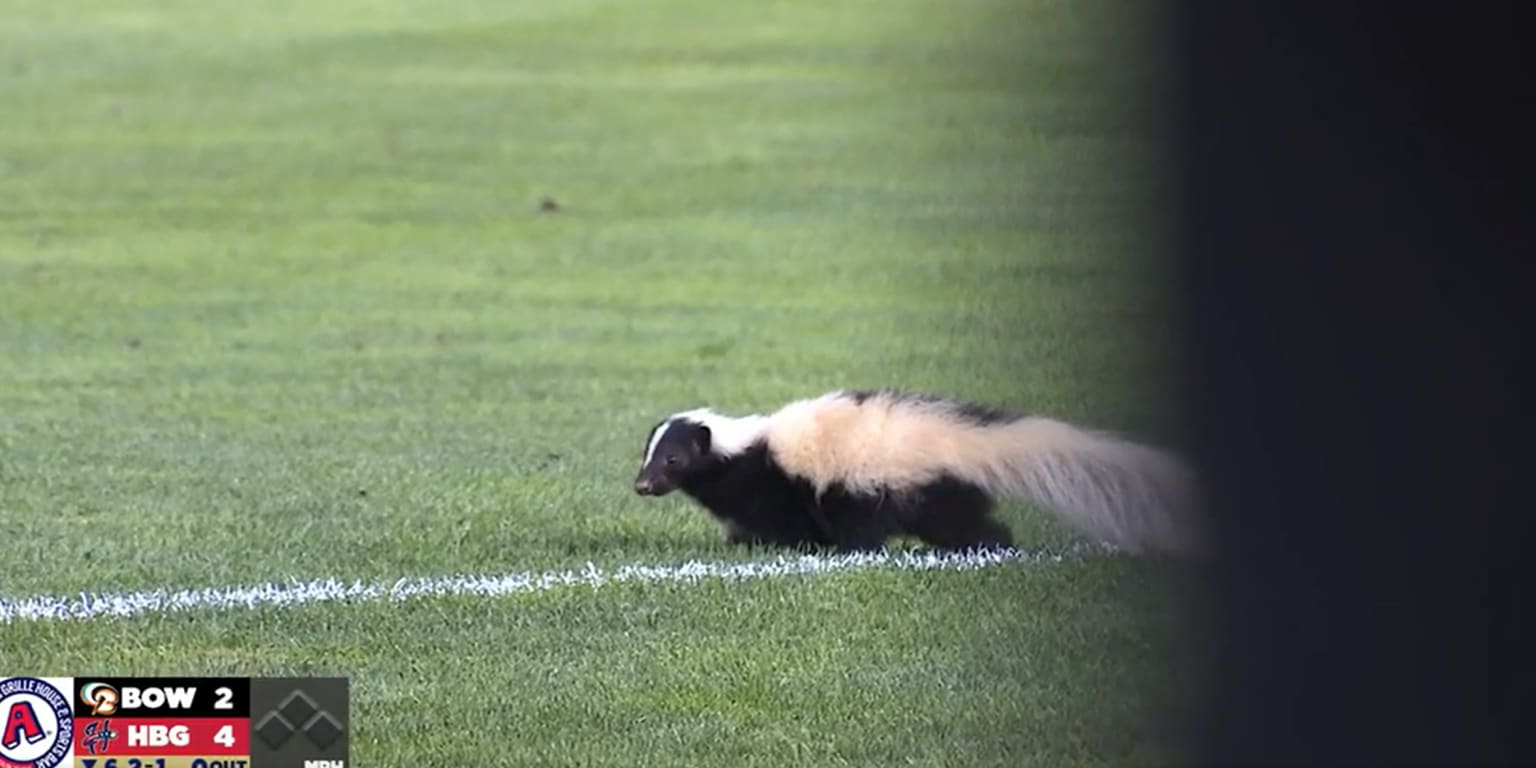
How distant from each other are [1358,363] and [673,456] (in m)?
6.38

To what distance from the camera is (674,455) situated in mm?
7895

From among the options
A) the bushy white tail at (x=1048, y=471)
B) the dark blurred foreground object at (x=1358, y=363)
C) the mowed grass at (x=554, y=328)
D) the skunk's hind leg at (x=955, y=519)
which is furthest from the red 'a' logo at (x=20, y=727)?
the dark blurred foreground object at (x=1358, y=363)

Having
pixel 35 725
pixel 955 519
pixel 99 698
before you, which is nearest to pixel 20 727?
pixel 35 725

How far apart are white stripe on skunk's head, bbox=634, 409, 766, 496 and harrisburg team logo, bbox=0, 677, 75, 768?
93.7 inches

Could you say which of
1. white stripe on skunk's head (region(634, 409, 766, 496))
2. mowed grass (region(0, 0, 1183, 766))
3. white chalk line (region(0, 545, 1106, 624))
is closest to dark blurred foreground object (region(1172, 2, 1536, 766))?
mowed grass (region(0, 0, 1183, 766))

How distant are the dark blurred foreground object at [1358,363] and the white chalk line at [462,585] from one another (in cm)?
482

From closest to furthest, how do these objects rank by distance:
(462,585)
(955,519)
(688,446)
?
(462,585) → (955,519) → (688,446)

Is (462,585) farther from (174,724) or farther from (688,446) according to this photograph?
(174,724)

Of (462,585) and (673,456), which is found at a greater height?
(673,456)

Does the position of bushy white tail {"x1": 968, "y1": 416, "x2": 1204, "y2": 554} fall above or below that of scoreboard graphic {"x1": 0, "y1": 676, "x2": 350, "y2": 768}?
above

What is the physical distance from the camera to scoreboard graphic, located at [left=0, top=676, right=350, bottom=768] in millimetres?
5566

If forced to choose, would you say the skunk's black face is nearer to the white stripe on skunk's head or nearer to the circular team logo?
the white stripe on skunk's head

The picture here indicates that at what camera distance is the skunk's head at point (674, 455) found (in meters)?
7.86

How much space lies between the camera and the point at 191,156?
19.7 m
